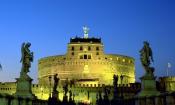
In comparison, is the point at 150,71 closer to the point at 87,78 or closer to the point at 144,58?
the point at 144,58

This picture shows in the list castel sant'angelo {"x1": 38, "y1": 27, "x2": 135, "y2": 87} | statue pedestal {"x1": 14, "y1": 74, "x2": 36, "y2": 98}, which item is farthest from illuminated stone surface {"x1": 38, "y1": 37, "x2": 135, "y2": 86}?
statue pedestal {"x1": 14, "y1": 74, "x2": 36, "y2": 98}

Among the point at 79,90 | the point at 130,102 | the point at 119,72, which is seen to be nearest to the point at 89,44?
the point at 119,72

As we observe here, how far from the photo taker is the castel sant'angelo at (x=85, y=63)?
526 ft

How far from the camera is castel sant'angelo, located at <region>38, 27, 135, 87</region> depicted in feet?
526

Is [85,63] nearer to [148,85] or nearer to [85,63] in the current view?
[85,63]

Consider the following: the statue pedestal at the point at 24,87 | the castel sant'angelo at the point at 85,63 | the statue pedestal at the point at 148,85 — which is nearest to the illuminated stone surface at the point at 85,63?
the castel sant'angelo at the point at 85,63

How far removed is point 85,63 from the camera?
525ft

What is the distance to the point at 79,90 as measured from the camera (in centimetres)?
13038

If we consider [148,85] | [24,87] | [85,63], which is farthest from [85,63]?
[148,85]

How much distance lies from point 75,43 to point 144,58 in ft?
418

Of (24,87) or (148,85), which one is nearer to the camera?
(148,85)

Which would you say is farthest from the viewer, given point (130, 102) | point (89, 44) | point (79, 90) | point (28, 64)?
point (89, 44)

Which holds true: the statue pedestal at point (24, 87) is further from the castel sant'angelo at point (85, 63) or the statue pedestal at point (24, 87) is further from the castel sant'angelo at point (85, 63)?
the castel sant'angelo at point (85, 63)

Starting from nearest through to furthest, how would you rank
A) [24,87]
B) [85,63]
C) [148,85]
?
[148,85], [24,87], [85,63]
